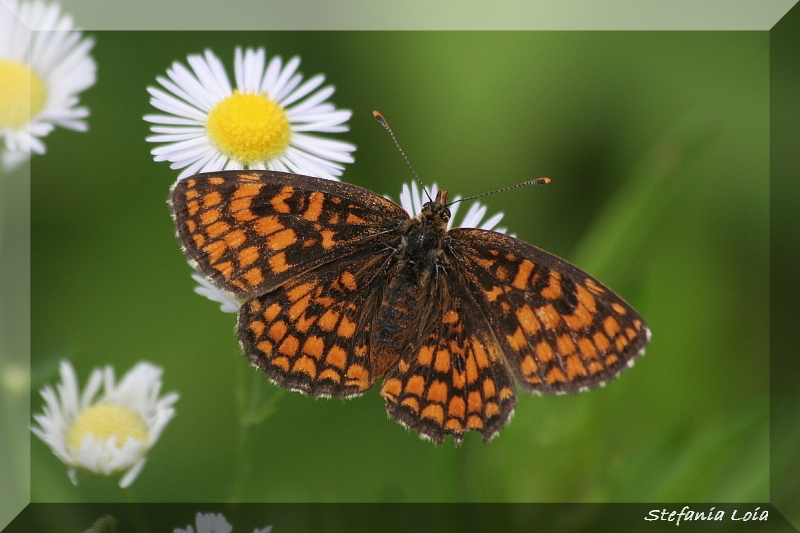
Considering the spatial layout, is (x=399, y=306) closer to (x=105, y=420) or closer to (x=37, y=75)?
(x=105, y=420)

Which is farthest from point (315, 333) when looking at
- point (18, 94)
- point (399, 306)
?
point (18, 94)

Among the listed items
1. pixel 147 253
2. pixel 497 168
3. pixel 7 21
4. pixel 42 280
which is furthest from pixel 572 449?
pixel 7 21

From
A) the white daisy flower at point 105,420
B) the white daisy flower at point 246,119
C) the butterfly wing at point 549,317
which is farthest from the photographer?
the white daisy flower at point 246,119

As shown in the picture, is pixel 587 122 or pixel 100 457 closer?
pixel 100 457

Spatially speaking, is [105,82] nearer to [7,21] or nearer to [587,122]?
[7,21]

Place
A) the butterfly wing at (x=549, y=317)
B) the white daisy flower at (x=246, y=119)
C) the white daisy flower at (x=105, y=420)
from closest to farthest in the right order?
the butterfly wing at (x=549, y=317) < the white daisy flower at (x=105, y=420) < the white daisy flower at (x=246, y=119)

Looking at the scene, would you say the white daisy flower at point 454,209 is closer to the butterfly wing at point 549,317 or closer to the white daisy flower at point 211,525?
the butterfly wing at point 549,317

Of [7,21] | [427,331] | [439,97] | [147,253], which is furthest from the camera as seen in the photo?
[439,97]

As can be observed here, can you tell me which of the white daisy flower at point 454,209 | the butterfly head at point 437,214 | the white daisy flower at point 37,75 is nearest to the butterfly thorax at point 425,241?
the butterfly head at point 437,214
